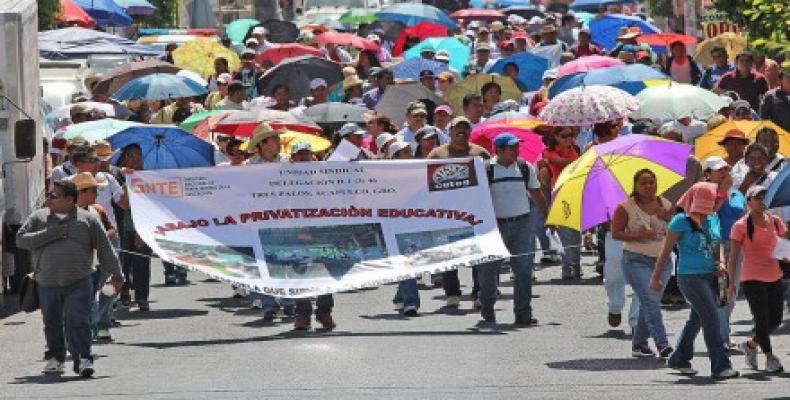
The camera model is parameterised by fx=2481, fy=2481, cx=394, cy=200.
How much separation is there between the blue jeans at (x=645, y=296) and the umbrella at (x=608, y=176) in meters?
0.72

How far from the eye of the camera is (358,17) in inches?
2026

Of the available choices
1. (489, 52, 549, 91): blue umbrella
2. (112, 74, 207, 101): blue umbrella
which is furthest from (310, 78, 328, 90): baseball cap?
(489, 52, 549, 91): blue umbrella

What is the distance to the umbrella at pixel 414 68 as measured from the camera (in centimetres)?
3356

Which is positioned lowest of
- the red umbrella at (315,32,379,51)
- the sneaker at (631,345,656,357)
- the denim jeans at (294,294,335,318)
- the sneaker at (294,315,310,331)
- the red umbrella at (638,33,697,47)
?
the sneaker at (294,315,310,331)

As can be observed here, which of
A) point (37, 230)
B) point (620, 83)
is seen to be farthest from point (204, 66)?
point (37, 230)

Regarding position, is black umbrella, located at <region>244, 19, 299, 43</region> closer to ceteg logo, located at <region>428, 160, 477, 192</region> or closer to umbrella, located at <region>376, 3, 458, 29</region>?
umbrella, located at <region>376, 3, 458, 29</region>

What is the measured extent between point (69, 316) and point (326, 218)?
3.52 meters

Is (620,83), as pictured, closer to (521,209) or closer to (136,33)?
(521,209)

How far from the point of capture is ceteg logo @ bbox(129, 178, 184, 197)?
20.7 m

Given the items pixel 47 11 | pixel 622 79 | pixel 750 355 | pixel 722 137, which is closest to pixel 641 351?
pixel 750 355

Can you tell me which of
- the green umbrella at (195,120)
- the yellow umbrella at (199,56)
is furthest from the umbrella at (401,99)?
the yellow umbrella at (199,56)

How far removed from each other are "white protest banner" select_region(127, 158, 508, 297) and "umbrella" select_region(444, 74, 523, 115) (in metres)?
9.75

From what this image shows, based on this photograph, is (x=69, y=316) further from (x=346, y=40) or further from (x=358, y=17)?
(x=358, y=17)

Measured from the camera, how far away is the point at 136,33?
56219 mm
